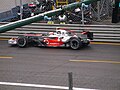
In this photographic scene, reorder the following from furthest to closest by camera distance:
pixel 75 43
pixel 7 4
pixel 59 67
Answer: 1. pixel 7 4
2. pixel 75 43
3. pixel 59 67

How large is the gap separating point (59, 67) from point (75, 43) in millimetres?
3622

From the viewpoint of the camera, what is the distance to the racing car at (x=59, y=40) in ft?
48.1

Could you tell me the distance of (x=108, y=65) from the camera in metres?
11.4

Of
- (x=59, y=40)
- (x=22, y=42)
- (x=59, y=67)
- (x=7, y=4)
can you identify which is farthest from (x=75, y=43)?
(x=7, y=4)

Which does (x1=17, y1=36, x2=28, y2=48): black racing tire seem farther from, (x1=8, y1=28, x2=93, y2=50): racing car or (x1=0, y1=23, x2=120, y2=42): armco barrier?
(x1=0, y1=23, x2=120, y2=42): armco barrier

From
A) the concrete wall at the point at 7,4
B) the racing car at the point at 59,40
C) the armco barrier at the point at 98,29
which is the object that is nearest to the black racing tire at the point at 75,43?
the racing car at the point at 59,40

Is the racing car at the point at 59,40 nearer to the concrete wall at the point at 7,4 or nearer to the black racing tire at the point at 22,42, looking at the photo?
the black racing tire at the point at 22,42

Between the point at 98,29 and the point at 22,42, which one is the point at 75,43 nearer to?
the point at 98,29

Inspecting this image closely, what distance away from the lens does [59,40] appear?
15.0 m

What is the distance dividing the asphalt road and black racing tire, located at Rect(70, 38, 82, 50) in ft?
0.89

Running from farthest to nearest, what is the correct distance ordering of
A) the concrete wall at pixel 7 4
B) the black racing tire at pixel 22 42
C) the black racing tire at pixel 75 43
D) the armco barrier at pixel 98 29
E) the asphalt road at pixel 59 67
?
the concrete wall at pixel 7 4 < the armco barrier at pixel 98 29 < the black racing tire at pixel 22 42 < the black racing tire at pixel 75 43 < the asphalt road at pixel 59 67

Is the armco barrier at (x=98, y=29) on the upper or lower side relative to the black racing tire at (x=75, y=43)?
upper

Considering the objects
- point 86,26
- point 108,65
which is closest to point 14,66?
point 108,65

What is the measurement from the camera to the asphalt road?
9.00m
